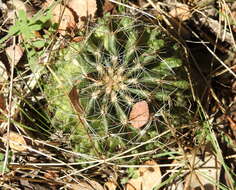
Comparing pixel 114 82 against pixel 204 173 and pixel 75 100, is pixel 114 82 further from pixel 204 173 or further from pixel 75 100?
pixel 204 173

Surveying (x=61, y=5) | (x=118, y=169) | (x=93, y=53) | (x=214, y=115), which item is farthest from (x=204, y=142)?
(x=61, y=5)

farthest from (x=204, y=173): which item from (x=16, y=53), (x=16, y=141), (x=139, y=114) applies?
(x=16, y=53)

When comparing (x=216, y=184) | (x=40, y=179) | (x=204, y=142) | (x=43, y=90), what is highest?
(x=43, y=90)

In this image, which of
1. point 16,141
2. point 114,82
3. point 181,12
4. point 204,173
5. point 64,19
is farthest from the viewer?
point 181,12

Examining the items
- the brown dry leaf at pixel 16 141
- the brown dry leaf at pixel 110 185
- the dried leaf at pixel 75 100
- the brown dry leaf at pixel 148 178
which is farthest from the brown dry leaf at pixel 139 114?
the brown dry leaf at pixel 16 141

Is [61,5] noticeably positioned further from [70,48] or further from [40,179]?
[40,179]
